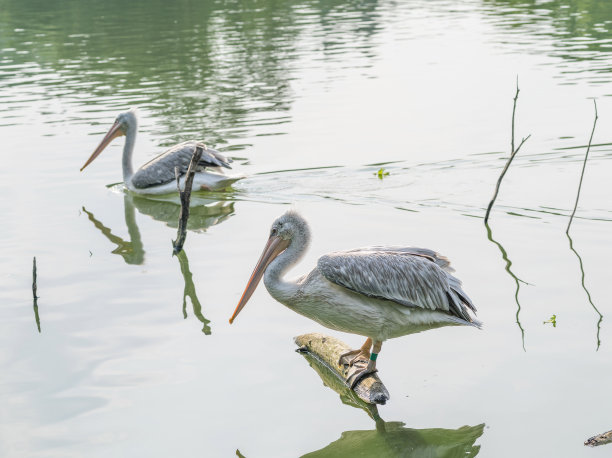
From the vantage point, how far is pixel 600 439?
4738 millimetres

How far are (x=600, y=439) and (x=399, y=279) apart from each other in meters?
1.52

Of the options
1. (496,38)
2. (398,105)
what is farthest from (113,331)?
(496,38)

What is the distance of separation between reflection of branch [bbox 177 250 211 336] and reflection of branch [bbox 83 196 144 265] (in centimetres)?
46

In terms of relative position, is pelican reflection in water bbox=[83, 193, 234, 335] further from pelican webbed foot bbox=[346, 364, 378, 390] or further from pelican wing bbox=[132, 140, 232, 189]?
pelican webbed foot bbox=[346, 364, 378, 390]

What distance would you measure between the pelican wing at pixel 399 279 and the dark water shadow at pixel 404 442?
76 centimetres

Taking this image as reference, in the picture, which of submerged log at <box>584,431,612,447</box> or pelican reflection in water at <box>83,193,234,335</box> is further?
pelican reflection in water at <box>83,193,234,335</box>

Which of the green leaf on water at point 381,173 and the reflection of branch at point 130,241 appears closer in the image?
the reflection of branch at point 130,241

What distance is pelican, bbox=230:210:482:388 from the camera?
219 inches

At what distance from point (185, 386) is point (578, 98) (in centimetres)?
1038

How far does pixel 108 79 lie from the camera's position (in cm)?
1920

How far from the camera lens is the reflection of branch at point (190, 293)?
703 centimetres

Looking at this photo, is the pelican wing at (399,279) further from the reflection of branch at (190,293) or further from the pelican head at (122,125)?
the pelican head at (122,125)

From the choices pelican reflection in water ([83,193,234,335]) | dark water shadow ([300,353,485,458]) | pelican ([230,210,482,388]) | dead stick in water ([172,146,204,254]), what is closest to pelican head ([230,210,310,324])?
pelican ([230,210,482,388])

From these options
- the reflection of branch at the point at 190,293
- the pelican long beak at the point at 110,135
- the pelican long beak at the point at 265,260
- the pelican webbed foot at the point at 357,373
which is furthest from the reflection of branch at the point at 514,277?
the pelican long beak at the point at 110,135
